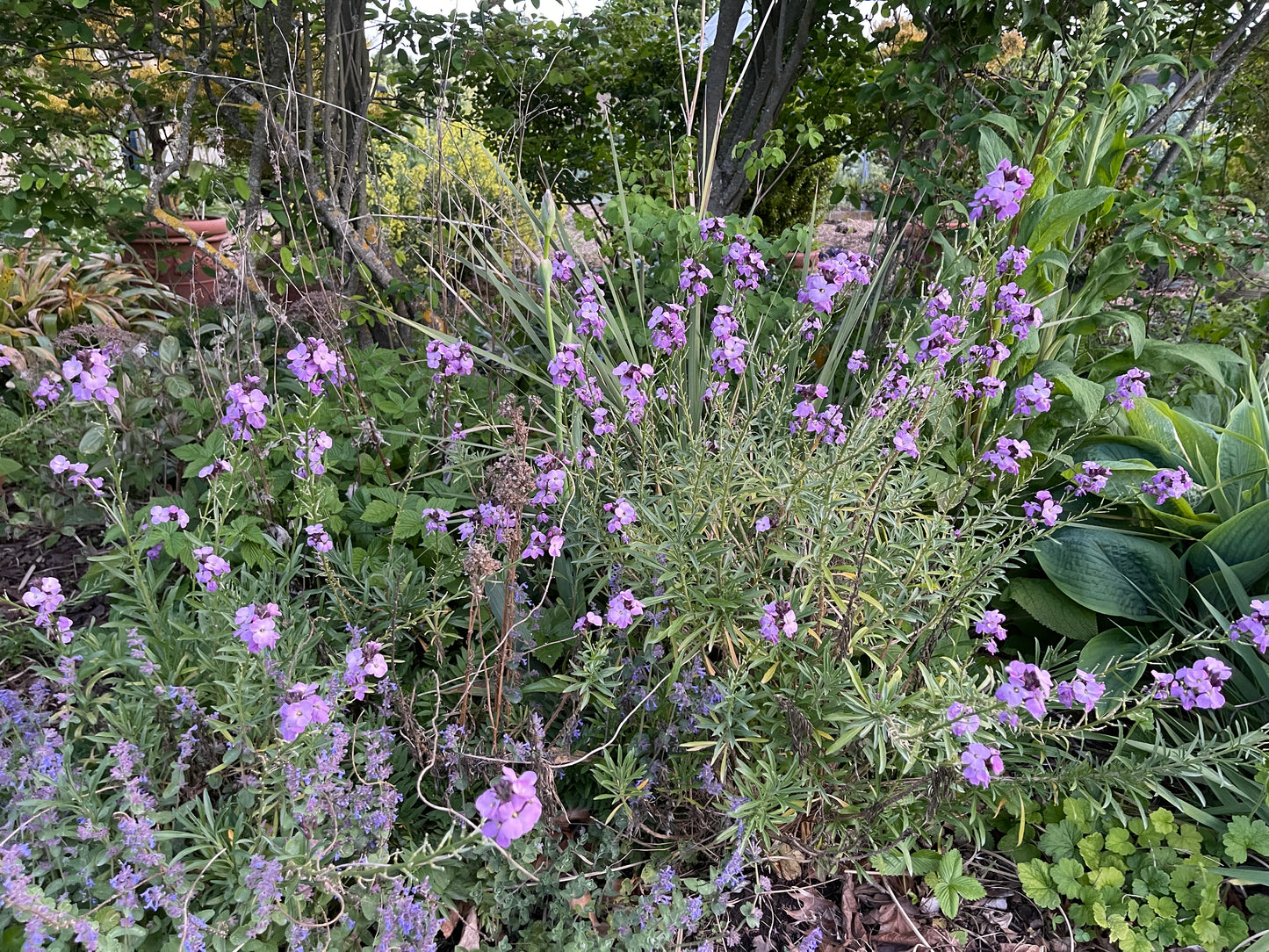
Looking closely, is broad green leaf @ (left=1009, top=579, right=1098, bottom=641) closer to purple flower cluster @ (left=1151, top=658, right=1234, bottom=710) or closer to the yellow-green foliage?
purple flower cluster @ (left=1151, top=658, right=1234, bottom=710)

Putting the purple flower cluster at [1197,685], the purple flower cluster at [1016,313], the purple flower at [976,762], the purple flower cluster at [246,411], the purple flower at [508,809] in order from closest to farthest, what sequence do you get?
the purple flower at [508,809]
the purple flower at [976,762]
the purple flower cluster at [1197,685]
the purple flower cluster at [246,411]
the purple flower cluster at [1016,313]

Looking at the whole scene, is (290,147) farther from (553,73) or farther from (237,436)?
(237,436)

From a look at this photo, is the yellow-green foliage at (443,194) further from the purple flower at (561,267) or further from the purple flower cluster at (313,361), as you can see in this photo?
the purple flower cluster at (313,361)

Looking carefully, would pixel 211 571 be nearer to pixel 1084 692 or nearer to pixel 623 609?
pixel 623 609

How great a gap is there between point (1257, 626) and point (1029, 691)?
1.92 ft

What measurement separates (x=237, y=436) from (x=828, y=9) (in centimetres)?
291

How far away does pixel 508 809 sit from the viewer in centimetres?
80

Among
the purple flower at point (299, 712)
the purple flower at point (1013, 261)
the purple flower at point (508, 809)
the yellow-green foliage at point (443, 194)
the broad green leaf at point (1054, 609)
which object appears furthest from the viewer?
the yellow-green foliage at point (443, 194)

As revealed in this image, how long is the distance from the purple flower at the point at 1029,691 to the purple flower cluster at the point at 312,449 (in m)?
1.21

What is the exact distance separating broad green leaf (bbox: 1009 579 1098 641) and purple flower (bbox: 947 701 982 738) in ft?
3.06

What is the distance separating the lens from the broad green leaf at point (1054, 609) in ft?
6.45

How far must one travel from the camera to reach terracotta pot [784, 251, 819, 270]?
2724 mm

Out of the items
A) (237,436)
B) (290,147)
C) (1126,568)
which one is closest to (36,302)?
(290,147)

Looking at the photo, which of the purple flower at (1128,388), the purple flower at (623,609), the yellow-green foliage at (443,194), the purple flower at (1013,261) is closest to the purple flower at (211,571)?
the purple flower at (623,609)
